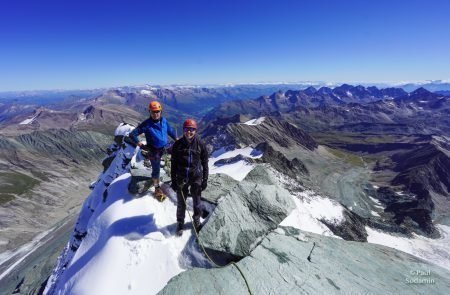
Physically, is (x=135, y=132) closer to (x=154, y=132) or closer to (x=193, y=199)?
(x=154, y=132)

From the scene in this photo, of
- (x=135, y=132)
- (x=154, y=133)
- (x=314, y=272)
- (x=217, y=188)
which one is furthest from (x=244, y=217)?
(x=135, y=132)

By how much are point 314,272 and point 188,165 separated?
6586 millimetres

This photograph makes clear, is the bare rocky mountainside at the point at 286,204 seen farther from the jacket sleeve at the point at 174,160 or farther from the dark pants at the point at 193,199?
the jacket sleeve at the point at 174,160

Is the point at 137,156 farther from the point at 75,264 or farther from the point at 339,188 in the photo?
the point at 339,188

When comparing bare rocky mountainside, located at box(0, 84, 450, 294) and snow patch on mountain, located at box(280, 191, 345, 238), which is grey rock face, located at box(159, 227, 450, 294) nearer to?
bare rocky mountainside, located at box(0, 84, 450, 294)

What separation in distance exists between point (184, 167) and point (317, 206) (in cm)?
5071

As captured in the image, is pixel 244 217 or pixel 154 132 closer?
pixel 244 217

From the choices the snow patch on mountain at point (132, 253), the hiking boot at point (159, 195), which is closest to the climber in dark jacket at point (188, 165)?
the snow patch on mountain at point (132, 253)

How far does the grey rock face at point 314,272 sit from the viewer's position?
905 cm

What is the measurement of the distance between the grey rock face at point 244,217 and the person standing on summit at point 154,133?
13.7 feet

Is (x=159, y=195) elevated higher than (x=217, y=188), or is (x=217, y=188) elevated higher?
(x=159, y=195)

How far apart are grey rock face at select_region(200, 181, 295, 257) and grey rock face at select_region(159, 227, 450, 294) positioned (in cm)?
59

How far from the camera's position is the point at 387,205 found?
374 ft

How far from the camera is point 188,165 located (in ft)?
36.3
